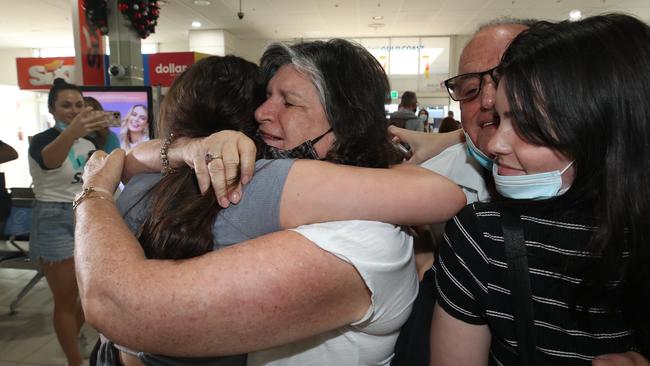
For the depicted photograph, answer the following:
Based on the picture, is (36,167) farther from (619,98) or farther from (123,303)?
(619,98)

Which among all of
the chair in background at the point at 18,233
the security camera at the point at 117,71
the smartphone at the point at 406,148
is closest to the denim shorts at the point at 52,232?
the security camera at the point at 117,71

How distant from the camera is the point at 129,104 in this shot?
2.81m

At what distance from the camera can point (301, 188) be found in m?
0.79

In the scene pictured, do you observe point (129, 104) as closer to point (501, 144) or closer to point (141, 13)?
point (141, 13)

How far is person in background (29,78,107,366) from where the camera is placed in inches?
106

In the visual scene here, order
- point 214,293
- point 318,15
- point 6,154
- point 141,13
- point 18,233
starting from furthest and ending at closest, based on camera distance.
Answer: point 318,15 < point 18,233 < point 6,154 < point 141,13 < point 214,293

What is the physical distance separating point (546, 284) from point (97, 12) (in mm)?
3717

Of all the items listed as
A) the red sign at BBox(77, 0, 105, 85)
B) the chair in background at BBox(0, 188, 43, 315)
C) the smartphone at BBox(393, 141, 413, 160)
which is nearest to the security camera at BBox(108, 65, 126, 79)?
the red sign at BBox(77, 0, 105, 85)

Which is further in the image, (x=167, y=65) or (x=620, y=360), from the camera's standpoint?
(x=167, y=65)

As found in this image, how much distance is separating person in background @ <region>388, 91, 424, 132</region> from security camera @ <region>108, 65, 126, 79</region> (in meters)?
3.19

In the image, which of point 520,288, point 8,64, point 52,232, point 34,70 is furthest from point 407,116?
point 8,64

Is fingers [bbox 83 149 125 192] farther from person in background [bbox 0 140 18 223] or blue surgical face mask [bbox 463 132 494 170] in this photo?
person in background [bbox 0 140 18 223]

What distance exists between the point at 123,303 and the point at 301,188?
37 cm

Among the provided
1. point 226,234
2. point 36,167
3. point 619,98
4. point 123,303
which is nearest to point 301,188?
point 226,234
